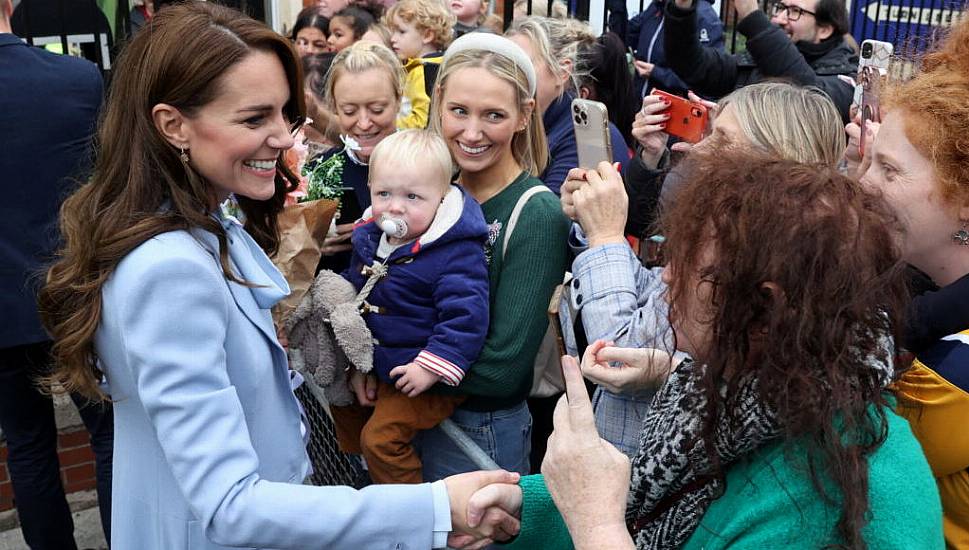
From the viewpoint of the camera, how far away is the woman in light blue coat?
63.2 inches

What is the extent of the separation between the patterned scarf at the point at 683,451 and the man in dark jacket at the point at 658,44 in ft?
15.5

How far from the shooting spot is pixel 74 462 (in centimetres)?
419

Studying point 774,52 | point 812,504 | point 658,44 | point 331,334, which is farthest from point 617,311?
point 658,44

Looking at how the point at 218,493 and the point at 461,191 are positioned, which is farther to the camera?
the point at 461,191

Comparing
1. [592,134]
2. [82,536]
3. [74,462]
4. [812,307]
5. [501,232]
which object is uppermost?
[812,307]

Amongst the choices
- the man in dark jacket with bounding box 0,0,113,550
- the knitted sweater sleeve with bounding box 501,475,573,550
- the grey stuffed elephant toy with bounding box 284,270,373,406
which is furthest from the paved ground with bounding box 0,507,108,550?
the knitted sweater sleeve with bounding box 501,475,573,550

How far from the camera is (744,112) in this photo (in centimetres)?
251

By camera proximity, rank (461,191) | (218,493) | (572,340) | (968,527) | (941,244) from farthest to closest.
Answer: (461,191) → (572,340) → (941,244) → (968,527) → (218,493)

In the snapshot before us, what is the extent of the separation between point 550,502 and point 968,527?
80 cm

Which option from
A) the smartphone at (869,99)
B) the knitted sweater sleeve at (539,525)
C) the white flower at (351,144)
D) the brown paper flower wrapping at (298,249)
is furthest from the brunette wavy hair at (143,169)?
the smartphone at (869,99)

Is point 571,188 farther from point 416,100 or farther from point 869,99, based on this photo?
point 416,100

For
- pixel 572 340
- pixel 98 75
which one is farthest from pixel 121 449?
pixel 98 75

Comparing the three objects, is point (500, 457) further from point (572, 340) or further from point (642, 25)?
point (642, 25)

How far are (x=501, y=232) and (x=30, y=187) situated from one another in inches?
67.0
